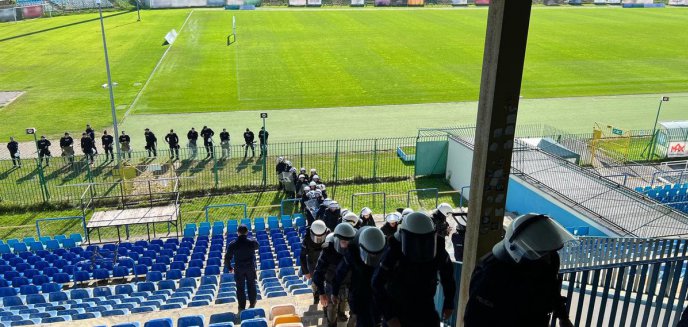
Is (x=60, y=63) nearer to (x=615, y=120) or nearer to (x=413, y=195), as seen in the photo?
(x=413, y=195)

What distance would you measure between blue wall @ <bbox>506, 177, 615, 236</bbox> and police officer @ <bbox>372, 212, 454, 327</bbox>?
32.8 ft

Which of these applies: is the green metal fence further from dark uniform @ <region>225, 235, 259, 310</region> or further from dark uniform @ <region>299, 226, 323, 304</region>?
dark uniform @ <region>299, 226, 323, 304</region>

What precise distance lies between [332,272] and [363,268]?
56.1 inches

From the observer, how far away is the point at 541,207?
49.4 ft

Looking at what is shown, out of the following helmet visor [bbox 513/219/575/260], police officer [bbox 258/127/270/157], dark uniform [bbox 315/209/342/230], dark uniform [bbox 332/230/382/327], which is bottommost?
police officer [bbox 258/127/270/157]

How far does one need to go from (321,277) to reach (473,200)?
2377mm

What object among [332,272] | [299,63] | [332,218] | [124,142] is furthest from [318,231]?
[299,63]

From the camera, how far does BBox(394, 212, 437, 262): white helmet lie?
4191 mm

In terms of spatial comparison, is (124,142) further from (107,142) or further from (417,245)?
(417,245)

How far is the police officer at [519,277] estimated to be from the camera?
3.55 m

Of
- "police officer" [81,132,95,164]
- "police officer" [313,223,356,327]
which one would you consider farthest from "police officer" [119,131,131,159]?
"police officer" [313,223,356,327]

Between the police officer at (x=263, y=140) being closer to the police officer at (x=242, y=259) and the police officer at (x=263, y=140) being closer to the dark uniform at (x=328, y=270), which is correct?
the police officer at (x=242, y=259)

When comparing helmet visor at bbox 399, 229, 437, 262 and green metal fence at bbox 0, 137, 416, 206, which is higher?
helmet visor at bbox 399, 229, 437, 262

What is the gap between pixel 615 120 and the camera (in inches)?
1017
